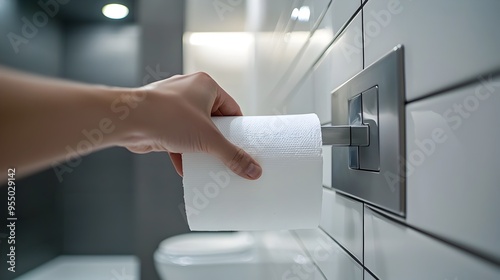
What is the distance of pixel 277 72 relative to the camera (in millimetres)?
951

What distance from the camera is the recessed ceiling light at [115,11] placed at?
1350 mm

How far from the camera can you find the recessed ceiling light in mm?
1350

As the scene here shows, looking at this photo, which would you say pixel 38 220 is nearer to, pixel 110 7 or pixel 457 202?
pixel 110 7

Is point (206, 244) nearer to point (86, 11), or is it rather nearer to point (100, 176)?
point (100, 176)

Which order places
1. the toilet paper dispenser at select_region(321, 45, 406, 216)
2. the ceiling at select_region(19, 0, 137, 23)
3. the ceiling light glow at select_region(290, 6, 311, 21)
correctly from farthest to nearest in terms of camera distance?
the ceiling at select_region(19, 0, 137, 23), the ceiling light glow at select_region(290, 6, 311, 21), the toilet paper dispenser at select_region(321, 45, 406, 216)

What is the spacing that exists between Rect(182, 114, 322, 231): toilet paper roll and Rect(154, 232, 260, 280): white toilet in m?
0.74

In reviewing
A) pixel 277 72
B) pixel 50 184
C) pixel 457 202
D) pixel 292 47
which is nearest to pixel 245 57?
pixel 277 72
